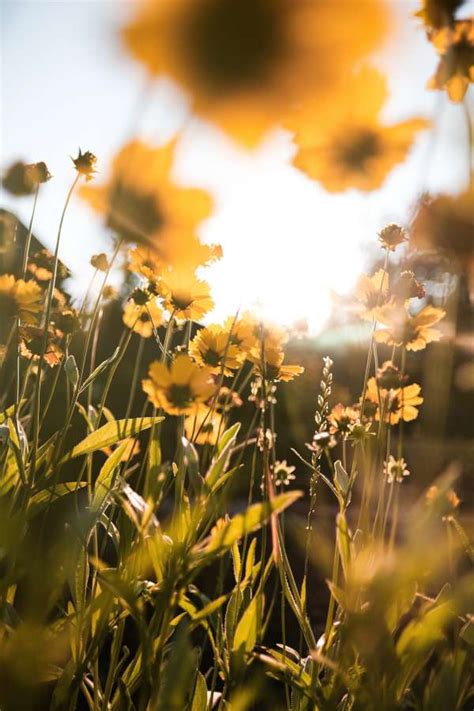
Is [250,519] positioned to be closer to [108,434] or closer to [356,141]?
[108,434]

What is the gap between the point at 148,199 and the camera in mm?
470

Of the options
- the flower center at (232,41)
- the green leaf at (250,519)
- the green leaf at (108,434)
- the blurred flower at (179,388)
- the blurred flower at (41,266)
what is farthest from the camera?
the blurred flower at (41,266)

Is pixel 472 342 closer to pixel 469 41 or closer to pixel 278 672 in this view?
pixel 469 41

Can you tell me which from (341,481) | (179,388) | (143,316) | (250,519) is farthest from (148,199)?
(143,316)

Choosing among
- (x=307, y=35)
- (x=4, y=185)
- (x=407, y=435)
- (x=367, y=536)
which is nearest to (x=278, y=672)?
(x=367, y=536)

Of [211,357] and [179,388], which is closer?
[179,388]

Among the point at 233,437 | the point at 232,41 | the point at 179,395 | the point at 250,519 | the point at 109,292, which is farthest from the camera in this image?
the point at 109,292

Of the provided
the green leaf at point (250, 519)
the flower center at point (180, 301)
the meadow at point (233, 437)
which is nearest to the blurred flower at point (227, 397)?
the meadow at point (233, 437)

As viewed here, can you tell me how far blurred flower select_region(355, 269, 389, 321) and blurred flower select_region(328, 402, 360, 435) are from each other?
138 millimetres

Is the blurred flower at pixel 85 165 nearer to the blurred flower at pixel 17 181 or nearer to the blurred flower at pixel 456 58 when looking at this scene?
the blurred flower at pixel 17 181

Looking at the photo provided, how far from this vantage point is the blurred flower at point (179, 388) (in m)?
0.51

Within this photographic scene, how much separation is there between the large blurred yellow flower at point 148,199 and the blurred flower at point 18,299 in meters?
0.27

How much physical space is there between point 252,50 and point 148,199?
0.19m

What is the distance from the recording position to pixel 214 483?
1.80 ft
